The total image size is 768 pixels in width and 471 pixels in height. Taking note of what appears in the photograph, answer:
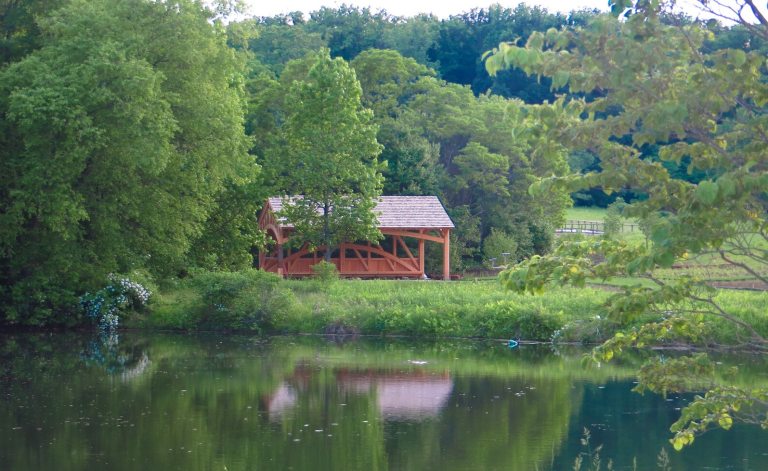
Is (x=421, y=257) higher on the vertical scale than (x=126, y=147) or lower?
lower

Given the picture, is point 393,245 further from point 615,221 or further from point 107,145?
point 615,221

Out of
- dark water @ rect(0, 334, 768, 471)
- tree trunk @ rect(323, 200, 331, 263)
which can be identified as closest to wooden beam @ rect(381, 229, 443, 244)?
tree trunk @ rect(323, 200, 331, 263)

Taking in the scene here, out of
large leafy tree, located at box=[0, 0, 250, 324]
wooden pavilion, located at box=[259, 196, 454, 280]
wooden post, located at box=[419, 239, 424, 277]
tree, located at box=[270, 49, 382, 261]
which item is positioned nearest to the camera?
large leafy tree, located at box=[0, 0, 250, 324]

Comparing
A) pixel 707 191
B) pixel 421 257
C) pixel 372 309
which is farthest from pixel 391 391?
pixel 421 257

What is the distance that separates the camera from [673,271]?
3319 cm

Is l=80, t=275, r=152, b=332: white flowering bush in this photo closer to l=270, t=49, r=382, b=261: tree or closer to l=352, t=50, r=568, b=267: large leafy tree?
l=270, t=49, r=382, b=261: tree

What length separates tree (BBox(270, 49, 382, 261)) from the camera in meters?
33.1

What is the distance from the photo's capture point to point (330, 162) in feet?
108

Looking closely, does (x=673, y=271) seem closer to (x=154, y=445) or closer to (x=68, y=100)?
(x=68, y=100)

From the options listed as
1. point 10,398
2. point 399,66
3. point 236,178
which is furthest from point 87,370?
point 399,66

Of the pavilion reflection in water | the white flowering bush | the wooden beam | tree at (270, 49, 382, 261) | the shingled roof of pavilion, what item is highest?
tree at (270, 49, 382, 261)

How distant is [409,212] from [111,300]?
12.4m

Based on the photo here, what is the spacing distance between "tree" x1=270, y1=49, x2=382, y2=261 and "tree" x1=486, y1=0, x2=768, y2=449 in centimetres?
2589

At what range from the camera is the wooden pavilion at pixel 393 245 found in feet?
117
